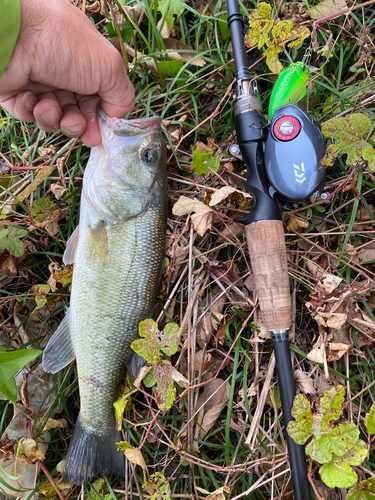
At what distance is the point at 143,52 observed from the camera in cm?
246

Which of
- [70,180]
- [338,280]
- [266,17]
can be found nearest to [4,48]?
[70,180]

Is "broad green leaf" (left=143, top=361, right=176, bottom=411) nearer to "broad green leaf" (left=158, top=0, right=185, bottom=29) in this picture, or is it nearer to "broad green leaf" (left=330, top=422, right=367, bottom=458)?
"broad green leaf" (left=330, top=422, right=367, bottom=458)

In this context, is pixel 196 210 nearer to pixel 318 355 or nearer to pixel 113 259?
pixel 113 259

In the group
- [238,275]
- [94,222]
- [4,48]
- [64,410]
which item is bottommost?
[64,410]

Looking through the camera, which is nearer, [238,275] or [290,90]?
[290,90]

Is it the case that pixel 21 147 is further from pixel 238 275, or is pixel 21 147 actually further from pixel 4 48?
pixel 238 275

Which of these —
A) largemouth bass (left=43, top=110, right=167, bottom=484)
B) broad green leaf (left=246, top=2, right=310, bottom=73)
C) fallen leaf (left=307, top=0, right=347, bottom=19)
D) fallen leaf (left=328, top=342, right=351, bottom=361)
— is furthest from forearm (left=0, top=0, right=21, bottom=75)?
fallen leaf (left=328, top=342, right=351, bottom=361)

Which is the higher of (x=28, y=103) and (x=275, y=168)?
(x=28, y=103)

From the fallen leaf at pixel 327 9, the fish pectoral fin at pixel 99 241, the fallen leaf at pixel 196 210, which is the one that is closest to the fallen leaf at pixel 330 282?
the fallen leaf at pixel 196 210

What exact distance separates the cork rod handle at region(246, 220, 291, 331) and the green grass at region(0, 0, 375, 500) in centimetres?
31

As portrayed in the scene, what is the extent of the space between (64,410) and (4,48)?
2.36m

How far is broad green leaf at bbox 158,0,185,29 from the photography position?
7.56 ft

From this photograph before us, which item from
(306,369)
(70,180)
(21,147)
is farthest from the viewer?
(21,147)

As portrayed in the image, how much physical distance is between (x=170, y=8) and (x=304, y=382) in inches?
103
